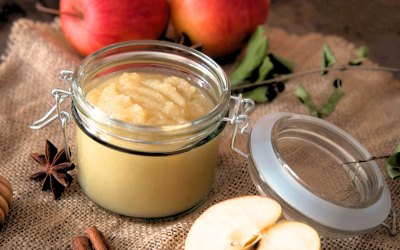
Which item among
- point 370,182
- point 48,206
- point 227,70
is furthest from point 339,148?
point 48,206

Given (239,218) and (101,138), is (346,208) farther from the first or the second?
(101,138)

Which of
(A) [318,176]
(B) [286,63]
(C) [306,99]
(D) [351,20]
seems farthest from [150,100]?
(D) [351,20]

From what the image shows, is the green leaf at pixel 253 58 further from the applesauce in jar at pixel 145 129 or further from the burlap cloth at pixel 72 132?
the applesauce in jar at pixel 145 129

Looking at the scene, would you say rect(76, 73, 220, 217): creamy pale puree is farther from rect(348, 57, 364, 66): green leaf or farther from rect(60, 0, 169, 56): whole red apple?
rect(348, 57, 364, 66): green leaf

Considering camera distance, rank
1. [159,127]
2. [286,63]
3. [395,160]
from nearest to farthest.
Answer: [159,127] → [395,160] → [286,63]

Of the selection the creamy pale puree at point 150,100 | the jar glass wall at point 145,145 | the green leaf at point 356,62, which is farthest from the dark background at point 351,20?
the creamy pale puree at point 150,100

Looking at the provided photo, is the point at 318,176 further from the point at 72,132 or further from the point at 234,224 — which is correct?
the point at 72,132

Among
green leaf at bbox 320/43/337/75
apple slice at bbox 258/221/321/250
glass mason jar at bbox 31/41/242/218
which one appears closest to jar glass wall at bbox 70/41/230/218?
glass mason jar at bbox 31/41/242/218
